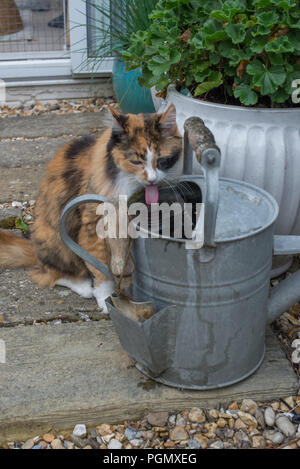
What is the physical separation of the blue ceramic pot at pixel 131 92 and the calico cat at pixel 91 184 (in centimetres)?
135

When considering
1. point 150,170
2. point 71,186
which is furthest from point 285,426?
point 71,186

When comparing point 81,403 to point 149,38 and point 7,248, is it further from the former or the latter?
point 149,38

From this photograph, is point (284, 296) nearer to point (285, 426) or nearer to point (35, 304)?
point (285, 426)

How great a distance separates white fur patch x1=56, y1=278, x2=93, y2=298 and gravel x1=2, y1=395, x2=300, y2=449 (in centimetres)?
62

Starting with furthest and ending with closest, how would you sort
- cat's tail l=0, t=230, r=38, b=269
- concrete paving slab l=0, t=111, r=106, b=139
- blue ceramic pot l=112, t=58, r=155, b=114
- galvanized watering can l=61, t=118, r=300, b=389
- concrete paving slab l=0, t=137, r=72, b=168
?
concrete paving slab l=0, t=111, r=106, b=139, blue ceramic pot l=112, t=58, r=155, b=114, concrete paving slab l=0, t=137, r=72, b=168, cat's tail l=0, t=230, r=38, b=269, galvanized watering can l=61, t=118, r=300, b=389

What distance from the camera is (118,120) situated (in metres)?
1.73

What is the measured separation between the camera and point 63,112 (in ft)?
13.4

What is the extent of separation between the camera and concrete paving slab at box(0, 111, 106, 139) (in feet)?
11.9

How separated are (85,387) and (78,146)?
38.0 inches

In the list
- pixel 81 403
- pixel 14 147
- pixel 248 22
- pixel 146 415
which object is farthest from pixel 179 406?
pixel 14 147

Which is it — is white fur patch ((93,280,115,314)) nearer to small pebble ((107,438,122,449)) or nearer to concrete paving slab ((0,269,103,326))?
concrete paving slab ((0,269,103,326))

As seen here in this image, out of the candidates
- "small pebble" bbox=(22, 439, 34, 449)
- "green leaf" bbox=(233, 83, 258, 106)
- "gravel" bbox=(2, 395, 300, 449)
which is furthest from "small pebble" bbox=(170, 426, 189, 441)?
"green leaf" bbox=(233, 83, 258, 106)

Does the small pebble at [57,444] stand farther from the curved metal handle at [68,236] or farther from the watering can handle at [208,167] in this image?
the watering can handle at [208,167]

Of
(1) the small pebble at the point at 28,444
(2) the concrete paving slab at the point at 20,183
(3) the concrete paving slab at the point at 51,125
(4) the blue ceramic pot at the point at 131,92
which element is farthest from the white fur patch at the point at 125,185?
(3) the concrete paving slab at the point at 51,125
